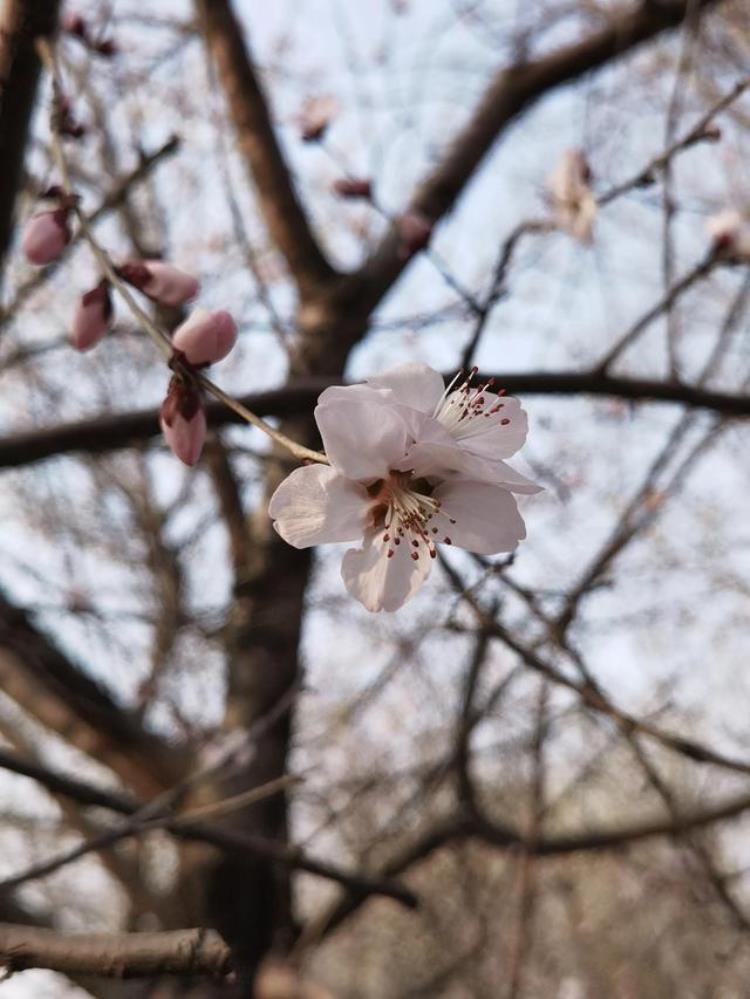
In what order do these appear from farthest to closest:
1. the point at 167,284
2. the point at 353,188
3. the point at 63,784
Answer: the point at 353,188 < the point at 63,784 < the point at 167,284

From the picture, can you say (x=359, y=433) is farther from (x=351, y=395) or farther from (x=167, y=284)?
(x=167, y=284)

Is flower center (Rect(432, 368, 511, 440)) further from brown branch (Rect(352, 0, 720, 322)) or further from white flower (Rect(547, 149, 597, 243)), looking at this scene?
brown branch (Rect(352, 0, 720, 322))

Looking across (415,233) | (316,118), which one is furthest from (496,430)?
(316,118)

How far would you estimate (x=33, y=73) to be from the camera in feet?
4.78

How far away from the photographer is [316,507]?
747 mm

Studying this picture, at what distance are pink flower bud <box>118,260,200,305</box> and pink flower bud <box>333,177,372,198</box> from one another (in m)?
1.12

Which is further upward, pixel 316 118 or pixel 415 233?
pixel 316 118

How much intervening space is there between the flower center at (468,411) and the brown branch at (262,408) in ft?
2.21

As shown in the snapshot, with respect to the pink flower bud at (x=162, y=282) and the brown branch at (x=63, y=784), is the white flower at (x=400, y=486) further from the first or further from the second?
the brown branch at (x=63, y=784)

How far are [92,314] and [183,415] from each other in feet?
0.91

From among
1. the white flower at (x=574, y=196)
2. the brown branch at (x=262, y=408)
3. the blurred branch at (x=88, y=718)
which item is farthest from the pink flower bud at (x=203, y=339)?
the blurred branch at (x=88, y=718)

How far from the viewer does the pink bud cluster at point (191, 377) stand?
2.73 feet

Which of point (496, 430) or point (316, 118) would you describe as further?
point (316, 118)

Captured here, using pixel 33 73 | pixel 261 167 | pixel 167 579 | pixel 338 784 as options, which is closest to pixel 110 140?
pixel 261 167
